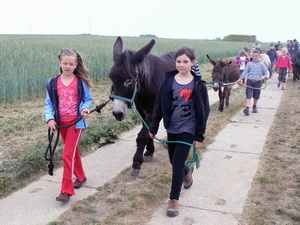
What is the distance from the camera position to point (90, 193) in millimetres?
4129

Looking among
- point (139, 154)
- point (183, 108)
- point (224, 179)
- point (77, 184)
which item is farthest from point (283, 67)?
point (77, 184)

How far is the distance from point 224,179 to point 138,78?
1.81 metres

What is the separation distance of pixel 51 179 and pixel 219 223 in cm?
229

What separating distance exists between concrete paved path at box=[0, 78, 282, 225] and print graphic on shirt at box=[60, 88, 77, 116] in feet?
3.33

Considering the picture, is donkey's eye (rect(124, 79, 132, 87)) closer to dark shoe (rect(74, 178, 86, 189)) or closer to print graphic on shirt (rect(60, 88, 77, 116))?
print graphic on shirt (rect(60, 88, 77, 116))

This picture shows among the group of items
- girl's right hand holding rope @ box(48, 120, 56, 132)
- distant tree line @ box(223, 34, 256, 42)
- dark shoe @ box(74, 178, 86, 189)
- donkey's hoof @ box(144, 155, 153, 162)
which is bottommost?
dark shoe @ box(74, 178, 86, 189)

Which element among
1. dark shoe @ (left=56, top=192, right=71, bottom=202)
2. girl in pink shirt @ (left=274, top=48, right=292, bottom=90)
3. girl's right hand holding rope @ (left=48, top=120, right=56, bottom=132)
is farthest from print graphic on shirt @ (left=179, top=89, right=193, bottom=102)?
girl in pink shirt @ (left=274, top=48, right=292, bottom=90)

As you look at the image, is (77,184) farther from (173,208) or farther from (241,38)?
(241,38)

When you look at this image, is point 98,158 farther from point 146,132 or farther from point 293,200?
point 293,200

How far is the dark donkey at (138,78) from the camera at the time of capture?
399 cm

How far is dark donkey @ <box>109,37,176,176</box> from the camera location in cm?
399

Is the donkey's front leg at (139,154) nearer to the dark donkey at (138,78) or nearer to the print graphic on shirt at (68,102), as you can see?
the dark donkey at (138,78)

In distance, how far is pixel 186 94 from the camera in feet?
11.6

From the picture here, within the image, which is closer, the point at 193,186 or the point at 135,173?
the point at 193,186
